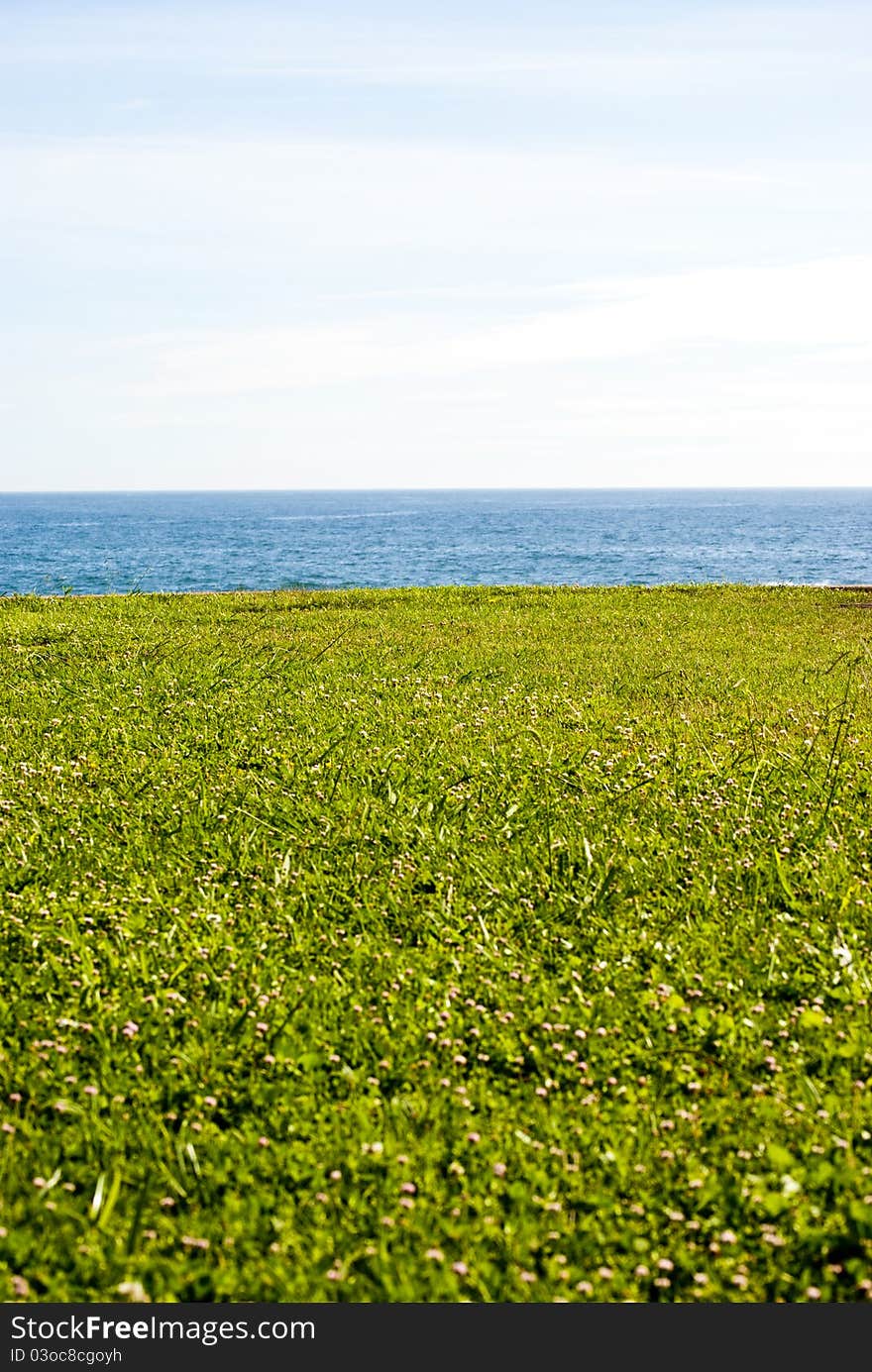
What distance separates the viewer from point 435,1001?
245 inches

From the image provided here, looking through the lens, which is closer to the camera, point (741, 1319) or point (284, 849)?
point (741, 1319)

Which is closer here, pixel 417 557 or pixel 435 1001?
pixel 435 1001

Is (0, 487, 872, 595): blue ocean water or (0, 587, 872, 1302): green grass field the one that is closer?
(0, 587, 872, 1302): green grass field

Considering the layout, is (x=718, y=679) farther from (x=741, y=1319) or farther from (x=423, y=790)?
(x=741, y=1319)

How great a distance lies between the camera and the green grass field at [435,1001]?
4293 mm

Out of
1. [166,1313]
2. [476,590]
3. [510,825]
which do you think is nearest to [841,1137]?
[166,1313]

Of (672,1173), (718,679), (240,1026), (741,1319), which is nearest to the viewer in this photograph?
(741,1319)

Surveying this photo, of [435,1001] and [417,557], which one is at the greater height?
[417,557]

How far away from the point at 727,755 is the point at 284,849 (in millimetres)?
5070

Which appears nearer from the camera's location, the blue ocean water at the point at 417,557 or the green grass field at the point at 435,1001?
the green grass field at the point at 435,1001

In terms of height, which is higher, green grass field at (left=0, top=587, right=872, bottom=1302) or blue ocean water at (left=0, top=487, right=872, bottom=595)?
blue ocean water at (left=0, top=487, right=872, bottom=595)

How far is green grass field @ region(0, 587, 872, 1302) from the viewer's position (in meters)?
4.29

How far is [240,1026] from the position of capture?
19.3ft

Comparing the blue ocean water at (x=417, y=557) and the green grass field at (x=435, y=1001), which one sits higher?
the blue ocean water at (x=417, y=557)
